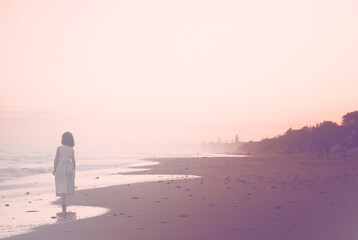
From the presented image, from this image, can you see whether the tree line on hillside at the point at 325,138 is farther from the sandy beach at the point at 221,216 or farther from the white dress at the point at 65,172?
the white dress at the point at 65,172

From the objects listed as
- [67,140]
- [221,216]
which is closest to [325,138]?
[67,140]

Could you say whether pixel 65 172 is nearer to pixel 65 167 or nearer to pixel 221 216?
pixel 65 167

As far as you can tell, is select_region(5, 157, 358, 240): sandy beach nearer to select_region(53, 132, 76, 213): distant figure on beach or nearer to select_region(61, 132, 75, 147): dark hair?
select_region(53, 132, 76, 213): distant figure on beach

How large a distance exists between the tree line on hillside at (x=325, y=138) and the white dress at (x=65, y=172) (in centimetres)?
5711

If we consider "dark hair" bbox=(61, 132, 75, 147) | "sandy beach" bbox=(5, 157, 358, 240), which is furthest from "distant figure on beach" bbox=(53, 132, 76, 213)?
"sandy beach" bbox=(5, 157, 358, 240)

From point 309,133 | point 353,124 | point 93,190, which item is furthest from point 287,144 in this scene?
point 93,190

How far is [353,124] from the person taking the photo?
74.5 m

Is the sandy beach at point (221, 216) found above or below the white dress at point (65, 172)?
below

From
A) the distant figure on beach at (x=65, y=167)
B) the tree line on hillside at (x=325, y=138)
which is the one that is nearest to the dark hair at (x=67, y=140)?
the distant figure on beach at (x=65, y=167)

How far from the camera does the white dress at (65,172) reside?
15.2 m

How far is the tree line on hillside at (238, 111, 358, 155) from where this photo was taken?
70725 mm

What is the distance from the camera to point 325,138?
78688 mm

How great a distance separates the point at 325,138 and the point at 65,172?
229ft

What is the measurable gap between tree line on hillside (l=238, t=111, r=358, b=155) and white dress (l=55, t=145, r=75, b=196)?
57.1 meters
